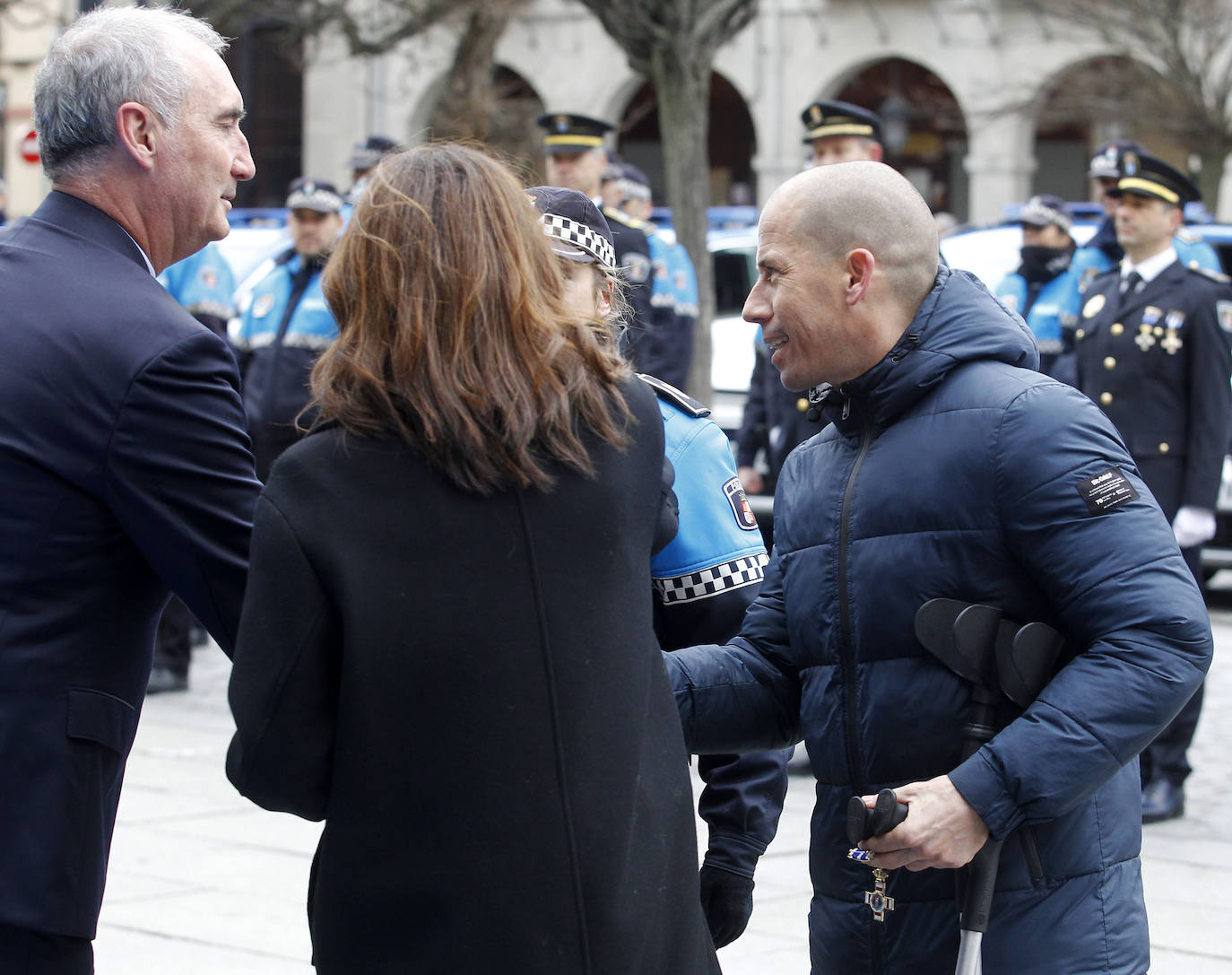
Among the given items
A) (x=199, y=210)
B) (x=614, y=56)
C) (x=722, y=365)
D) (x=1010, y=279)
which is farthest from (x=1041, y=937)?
(x=614, y=56)

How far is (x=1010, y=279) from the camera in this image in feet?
28.0

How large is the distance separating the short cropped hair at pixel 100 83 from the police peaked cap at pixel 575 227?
0.60 metres

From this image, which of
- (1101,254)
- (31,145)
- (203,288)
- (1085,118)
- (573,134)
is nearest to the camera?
(31,145)

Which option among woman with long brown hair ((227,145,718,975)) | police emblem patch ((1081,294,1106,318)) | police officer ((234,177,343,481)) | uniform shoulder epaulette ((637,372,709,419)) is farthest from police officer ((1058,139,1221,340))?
woman with long brown hair ((227,145,718,975))

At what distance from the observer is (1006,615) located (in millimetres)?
2520

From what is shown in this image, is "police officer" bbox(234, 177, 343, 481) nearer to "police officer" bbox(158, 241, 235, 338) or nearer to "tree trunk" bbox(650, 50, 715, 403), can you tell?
"police officer" bbox(158, 241, 235, 338)

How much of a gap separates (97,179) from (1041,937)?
1.80 meters

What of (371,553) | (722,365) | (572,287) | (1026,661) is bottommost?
(722,365)

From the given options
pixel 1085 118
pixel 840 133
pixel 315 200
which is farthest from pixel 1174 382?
pixel 1085 118

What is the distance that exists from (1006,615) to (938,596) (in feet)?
0.33

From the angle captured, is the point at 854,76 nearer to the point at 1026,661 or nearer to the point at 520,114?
the point at 520,114

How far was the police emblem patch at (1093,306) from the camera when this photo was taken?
6.80 m

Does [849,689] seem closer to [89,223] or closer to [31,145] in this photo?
[89,223]

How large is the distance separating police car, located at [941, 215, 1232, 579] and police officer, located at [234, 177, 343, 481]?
159 inches
